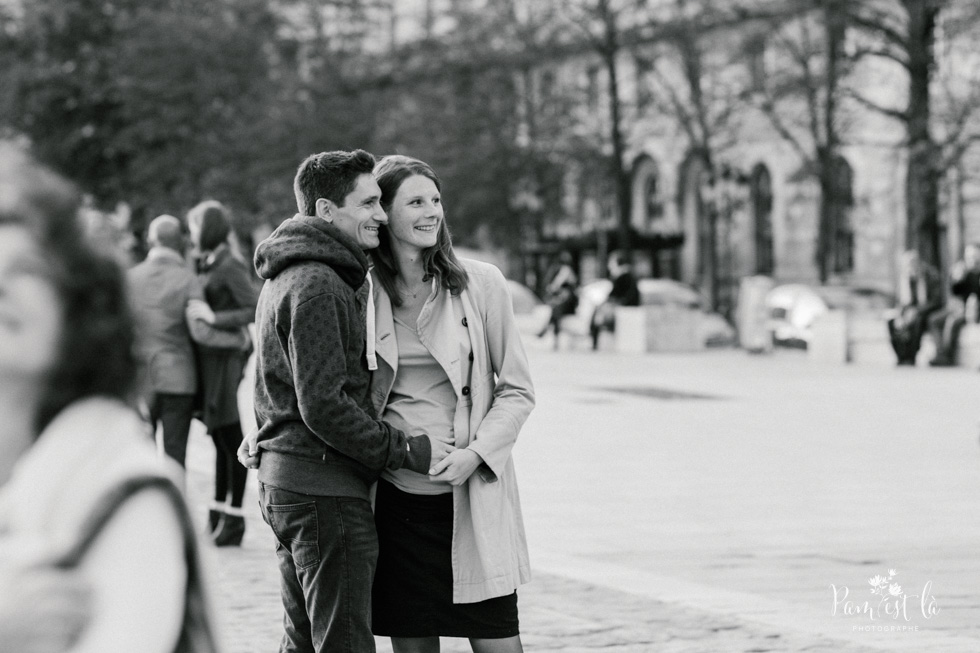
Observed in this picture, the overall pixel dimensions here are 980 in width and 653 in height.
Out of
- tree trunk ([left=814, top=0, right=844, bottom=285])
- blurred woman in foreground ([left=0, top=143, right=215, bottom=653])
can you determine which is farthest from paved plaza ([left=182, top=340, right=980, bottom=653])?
tree trunk ([left=814, top=0, right=844, bottom=285])

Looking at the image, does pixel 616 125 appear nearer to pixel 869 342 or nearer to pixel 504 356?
pixel 869 342

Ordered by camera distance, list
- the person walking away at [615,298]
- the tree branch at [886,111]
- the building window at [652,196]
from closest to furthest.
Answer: the tree branch at [886,111] < the person walking away at [615,298] < the building window at [652,196]

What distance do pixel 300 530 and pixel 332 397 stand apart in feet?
1.22

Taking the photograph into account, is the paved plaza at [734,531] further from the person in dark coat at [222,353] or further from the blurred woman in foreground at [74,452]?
the person in dark coat at [222,353]

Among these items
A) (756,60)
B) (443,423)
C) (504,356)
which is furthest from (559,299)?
(443,423)

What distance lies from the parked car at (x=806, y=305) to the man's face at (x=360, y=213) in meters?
26.8

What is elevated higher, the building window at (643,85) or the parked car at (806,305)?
the building window at (643,85)

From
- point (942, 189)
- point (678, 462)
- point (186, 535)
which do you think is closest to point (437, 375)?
point (186, 535)

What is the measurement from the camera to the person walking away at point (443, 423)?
417 centimetres

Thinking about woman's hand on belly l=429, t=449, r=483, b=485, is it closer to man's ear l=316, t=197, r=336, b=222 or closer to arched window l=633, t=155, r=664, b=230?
man's ear l=316, t=197, r=336, b=222

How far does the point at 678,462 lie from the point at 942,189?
1955 centimetres

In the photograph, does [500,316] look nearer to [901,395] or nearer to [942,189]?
[901,395]

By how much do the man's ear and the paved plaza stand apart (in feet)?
4.46

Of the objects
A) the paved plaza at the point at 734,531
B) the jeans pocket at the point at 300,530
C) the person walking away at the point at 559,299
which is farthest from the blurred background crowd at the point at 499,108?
the jeans pocket at the point at 300,530
